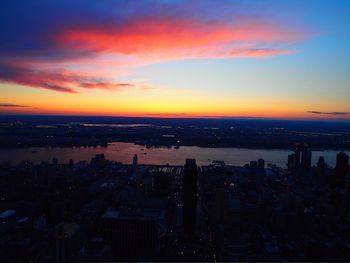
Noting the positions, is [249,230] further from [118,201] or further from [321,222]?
[118,201]

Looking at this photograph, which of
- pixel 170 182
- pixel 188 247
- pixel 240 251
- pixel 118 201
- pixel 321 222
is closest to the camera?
pixel 188 247

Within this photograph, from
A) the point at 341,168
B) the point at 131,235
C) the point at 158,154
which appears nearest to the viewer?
the point at 131,235

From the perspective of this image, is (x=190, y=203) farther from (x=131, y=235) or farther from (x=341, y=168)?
(x=341, y=168)

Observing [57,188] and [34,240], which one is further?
[57,188]

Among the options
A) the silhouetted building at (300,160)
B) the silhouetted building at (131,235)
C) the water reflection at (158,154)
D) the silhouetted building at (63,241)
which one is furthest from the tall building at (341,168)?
the silhouetted building at (63,241)

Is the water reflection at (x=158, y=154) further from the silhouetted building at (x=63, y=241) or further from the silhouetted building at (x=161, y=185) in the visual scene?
the silhouetted building at (x=63, y=241)

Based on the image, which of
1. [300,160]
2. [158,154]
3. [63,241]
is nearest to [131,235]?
[63,241]

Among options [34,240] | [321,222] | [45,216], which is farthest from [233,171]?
[34,240]

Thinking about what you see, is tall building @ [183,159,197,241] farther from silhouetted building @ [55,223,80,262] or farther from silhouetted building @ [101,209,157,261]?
silhouetted building @ [55,223,80,262]
